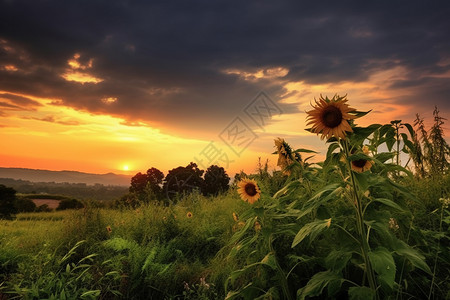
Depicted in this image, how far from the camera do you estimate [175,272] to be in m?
4.90

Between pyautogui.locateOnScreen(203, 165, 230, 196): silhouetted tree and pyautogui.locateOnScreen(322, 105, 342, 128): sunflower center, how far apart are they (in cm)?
1416

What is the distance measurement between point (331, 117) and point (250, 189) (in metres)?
1.36

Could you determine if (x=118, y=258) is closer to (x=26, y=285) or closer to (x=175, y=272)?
(x=175, y=272)

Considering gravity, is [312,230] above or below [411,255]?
above

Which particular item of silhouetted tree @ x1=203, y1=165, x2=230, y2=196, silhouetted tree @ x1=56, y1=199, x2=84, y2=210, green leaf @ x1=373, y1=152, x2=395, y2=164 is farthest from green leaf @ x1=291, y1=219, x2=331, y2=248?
silhouetted tree @ x1=56, y1=199, x2=84, y2=210

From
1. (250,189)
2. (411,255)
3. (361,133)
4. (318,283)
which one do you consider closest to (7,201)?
(250,189)

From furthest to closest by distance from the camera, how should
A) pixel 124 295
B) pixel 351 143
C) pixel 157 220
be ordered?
pixel 157 220
pixel 124 295
pixel 351 143

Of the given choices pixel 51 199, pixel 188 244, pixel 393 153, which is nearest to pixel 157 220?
pixel 188 244

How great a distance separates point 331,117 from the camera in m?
2.46

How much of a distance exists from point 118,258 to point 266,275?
7.84 feet

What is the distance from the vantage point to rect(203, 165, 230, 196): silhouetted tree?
17045 millimetres

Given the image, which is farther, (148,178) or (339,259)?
(148,178)

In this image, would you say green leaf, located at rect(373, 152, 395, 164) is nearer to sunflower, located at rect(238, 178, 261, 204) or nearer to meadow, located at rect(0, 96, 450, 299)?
meadow, located at rect(0, 96, 450, 299)

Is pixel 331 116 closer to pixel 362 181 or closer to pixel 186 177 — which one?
pixel 362 181
